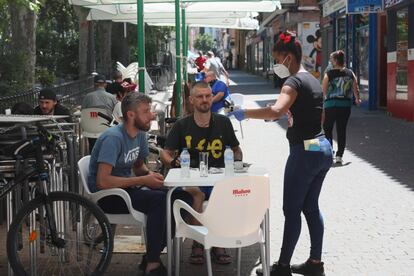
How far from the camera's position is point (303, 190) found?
17.7 ft

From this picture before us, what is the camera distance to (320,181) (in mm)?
5504

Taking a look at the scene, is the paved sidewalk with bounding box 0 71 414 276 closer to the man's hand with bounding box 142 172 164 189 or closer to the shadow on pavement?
the shadow on pavement

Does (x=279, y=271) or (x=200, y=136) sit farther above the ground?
(x=200, y=136)

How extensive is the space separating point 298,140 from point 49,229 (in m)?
1.90

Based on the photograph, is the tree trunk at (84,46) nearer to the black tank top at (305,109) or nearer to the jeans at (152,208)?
the jeans at (152,208)

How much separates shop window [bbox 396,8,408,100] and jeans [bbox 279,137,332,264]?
484 inches

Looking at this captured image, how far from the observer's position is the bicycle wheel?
507 cm

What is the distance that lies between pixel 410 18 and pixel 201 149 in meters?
12.0

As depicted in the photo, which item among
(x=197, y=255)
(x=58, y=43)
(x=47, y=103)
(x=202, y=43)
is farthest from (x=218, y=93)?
(x=202, y=43)

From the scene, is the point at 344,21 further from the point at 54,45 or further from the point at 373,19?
the point at 54,45

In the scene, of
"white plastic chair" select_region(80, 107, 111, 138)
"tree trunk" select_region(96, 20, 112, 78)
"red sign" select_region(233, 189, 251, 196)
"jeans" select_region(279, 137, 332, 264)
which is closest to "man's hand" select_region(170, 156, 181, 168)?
"jeans" select_region(279, 137, 332, 264)

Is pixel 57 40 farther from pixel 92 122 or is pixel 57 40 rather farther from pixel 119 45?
pixel 92 122

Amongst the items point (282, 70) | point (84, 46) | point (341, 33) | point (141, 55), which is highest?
point (341, 33)

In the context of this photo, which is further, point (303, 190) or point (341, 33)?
point (341, 33)
